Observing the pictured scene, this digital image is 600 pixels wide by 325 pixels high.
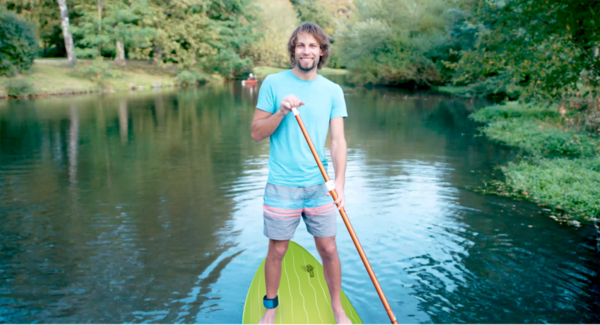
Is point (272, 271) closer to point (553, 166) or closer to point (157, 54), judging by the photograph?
point (553, 166)

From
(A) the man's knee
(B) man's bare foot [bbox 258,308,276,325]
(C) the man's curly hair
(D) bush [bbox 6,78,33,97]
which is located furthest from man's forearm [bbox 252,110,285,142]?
(D) bush [bbox 6,78,33,97]

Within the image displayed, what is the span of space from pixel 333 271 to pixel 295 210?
50cm

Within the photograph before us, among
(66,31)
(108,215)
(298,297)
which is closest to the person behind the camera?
(298,297)

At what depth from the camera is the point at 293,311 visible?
127 inches

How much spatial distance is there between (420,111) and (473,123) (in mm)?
3725

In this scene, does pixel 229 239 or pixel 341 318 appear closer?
pixel 341 318

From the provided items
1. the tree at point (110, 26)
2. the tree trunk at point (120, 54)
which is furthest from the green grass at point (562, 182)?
the tree trunk at point (120, 54)

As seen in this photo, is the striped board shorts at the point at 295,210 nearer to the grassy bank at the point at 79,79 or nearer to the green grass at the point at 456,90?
the grassy bank at the point at 79,79

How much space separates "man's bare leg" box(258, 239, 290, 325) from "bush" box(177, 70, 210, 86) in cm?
3098

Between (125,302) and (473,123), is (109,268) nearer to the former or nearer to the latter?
(125,302)

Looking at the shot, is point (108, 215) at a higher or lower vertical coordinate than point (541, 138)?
lower

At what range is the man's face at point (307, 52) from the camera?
9.25ft

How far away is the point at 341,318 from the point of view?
310 cm

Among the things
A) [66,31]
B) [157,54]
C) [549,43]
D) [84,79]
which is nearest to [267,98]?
[549,43]
